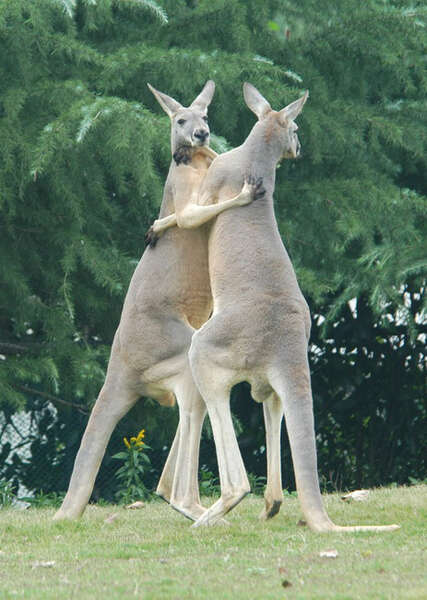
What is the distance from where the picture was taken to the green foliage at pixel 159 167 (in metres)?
8.76

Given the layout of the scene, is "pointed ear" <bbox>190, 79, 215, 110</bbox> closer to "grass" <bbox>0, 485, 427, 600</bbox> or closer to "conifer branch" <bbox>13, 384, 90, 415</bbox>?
"grass" <bbox>0, 485, 427, 600</bbox>

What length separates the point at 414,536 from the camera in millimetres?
6391

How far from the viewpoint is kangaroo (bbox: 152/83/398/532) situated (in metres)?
6.45

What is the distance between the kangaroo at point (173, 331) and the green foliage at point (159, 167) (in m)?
0.98

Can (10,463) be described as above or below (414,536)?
below

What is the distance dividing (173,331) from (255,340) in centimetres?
74

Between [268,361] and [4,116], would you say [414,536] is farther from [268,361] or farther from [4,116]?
[4,116]

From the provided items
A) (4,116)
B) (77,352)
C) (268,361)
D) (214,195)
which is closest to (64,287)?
(77,352)

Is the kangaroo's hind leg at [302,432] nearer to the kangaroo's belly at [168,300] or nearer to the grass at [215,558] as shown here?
the grass at [215,558]

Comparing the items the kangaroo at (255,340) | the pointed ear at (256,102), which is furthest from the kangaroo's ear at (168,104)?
the kangaroo at (255,340)

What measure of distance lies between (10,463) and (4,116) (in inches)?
155

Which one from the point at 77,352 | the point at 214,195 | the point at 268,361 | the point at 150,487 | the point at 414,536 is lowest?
the point at 150,487

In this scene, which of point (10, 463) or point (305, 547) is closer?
point (305, 547)

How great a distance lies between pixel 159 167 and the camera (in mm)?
9523
